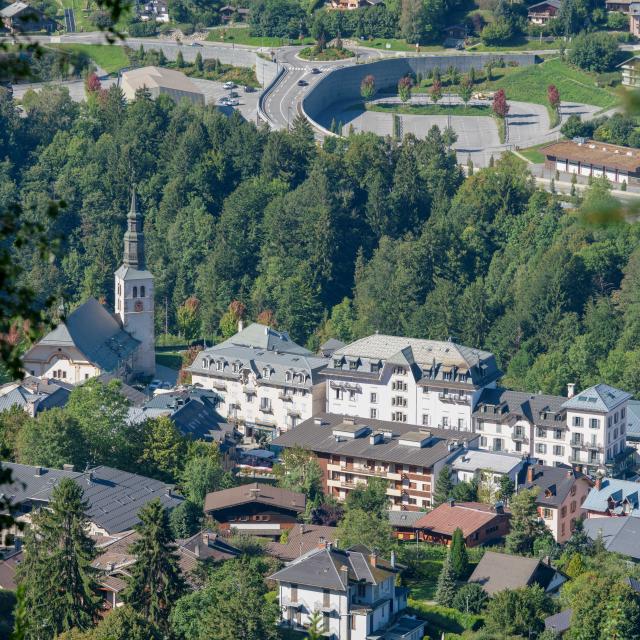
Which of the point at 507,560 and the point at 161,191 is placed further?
the point at 161,191

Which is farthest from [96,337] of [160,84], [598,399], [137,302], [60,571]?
[160,84]

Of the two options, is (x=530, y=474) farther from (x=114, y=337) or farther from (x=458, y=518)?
(x=114, y=337)

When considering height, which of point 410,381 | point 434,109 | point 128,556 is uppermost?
point 434,109

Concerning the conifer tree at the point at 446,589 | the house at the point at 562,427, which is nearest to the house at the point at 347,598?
the conifer tree at the point at 446,589

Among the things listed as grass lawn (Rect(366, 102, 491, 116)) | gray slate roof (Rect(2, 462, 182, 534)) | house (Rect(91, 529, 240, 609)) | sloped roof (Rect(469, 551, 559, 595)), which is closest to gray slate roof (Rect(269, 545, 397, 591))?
house (Rect(91, 529, 240, 609))

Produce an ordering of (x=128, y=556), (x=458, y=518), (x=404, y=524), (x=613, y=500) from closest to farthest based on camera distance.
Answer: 1. (x=128, y=556)
2. (x=458, y=518)
3. (x=404, y=524)
4. (x=613, y=500)

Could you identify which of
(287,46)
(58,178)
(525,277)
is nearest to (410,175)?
(525,277)

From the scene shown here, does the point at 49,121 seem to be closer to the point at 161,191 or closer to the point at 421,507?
the point at 161,191
